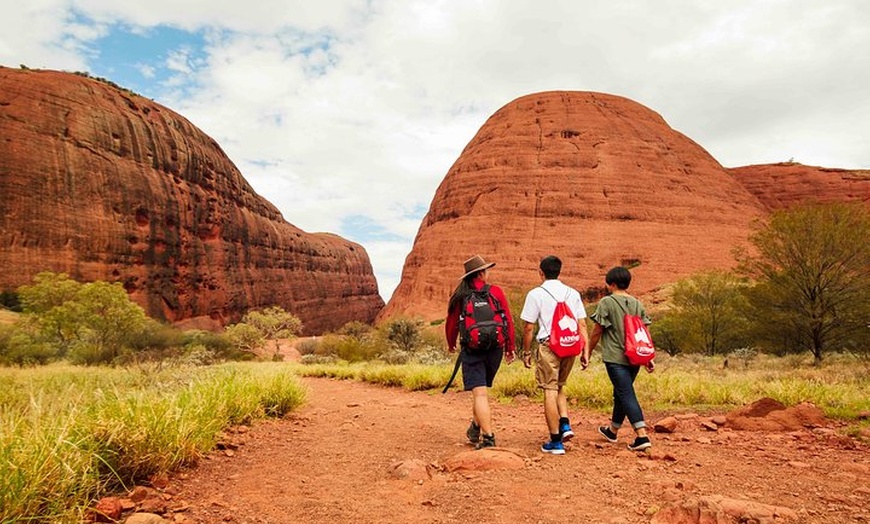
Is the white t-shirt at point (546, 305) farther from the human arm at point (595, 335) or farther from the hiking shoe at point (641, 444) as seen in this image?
the hiking shoe at point (641, 444)

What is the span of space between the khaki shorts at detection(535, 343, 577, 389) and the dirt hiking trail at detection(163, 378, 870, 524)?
2.11ft

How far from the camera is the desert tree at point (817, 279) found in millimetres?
14695

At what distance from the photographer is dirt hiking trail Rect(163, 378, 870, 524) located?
297 cm

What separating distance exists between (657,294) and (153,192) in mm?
44795

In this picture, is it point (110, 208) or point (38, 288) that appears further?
point (110, 208)

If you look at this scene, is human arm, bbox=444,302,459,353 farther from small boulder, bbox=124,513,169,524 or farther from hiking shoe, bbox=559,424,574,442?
small boulder, bbox=124,513,169,524

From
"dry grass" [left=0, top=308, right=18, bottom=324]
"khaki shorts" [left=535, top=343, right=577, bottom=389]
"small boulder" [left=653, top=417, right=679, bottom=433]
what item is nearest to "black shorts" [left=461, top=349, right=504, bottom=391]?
"khaki shorts" [left=535, top=343, right=577, bottom=389]

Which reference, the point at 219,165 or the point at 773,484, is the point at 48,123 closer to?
the point at 219,165

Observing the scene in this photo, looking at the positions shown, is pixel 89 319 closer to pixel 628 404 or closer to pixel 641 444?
pixel 628 404

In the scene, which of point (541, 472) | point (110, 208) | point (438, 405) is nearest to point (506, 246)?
point (110, 208)

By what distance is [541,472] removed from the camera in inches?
154

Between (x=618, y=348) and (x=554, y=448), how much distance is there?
1.15 meters

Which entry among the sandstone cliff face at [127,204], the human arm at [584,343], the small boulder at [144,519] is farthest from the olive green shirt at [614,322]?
the sandstone cliff face at [127,204]

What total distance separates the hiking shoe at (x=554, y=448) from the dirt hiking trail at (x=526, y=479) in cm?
12
